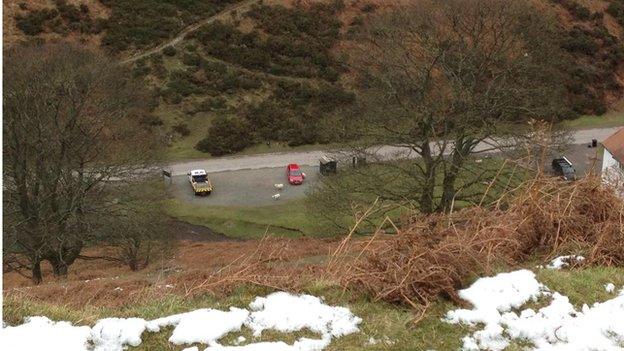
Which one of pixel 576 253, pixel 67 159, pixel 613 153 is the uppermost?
pixel 576 253

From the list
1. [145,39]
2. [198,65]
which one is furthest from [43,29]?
[198,65]

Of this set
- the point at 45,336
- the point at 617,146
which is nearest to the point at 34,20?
the point at 617,146

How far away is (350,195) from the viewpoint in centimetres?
2133

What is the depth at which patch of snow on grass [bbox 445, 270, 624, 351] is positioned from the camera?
597 centimetres

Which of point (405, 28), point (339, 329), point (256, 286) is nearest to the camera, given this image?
point (339, 329)

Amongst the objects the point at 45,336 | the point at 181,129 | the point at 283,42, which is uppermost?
the point at 45,336

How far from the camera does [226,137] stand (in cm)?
4028

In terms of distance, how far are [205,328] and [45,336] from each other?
1.36m

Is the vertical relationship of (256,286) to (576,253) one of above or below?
above

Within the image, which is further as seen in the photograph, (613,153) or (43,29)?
Answer: (43,29)

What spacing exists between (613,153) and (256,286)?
2358 centimetres

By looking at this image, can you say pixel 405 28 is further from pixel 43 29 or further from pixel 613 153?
pixel 43 29

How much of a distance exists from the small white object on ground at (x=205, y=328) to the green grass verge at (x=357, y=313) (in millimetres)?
91

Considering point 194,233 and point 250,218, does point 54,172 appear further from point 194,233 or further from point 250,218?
point 250,218
